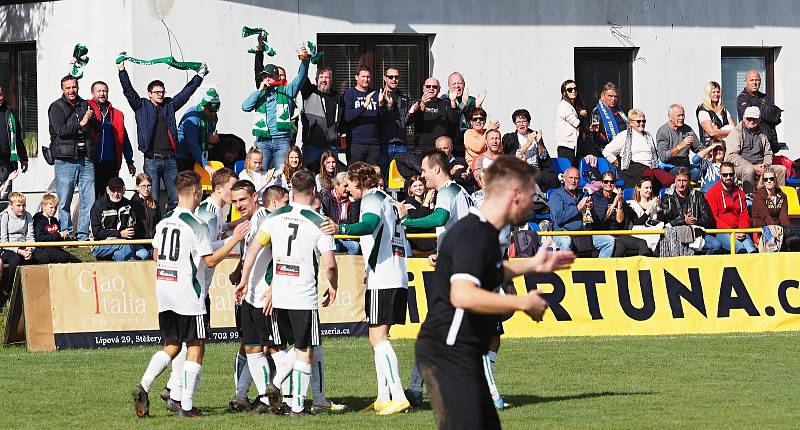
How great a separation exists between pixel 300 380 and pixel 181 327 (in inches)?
42.3

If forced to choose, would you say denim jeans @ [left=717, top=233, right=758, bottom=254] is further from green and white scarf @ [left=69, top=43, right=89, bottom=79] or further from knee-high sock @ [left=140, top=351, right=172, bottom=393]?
knee-high sock @ [left=140, top=351, right=172, bottom=393]

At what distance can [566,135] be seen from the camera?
883 inches

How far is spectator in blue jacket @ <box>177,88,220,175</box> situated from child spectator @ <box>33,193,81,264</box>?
211cm

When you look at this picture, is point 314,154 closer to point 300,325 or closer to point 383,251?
point 383,251

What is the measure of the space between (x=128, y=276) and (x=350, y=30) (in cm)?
725

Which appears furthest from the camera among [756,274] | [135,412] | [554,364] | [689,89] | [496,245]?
[689,89]

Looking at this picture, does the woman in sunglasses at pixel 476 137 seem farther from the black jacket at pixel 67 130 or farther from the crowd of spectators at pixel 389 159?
the black jacket at pixel 67 130

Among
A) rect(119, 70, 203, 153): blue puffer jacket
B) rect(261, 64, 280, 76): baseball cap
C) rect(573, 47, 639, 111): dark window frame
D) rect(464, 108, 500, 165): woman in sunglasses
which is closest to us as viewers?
rect(119, 70, 203, 153): blue puffer jacket

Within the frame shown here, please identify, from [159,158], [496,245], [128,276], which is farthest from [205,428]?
[159,158]

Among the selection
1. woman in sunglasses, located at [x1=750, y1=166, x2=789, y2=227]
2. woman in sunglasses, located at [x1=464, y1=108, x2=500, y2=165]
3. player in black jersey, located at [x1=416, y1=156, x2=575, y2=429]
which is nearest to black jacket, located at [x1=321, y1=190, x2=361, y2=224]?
woman in sunglasses, located at [x1=464, y1=108, x2=500, y2=165]

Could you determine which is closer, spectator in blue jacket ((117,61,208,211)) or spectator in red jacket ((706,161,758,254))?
spectator in blue jacket ((117,61,208,211))

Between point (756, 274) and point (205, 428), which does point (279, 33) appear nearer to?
point (756, 274)

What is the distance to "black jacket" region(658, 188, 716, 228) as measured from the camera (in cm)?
2028

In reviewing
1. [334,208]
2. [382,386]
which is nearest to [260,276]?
[382,386]
